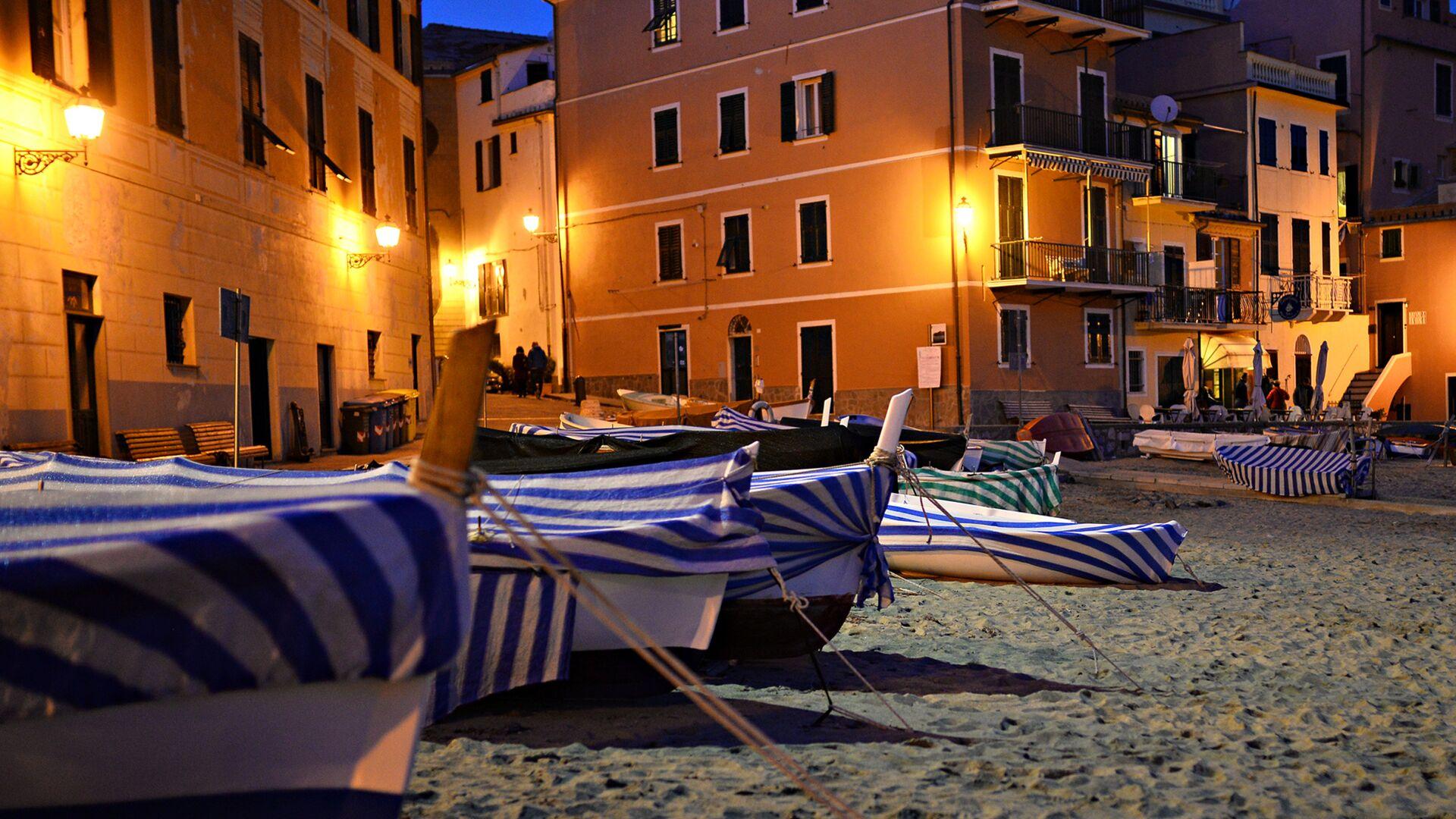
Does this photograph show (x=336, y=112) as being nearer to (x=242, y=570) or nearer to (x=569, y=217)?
(x=569, y=217)

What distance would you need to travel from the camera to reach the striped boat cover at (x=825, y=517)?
7445 mm

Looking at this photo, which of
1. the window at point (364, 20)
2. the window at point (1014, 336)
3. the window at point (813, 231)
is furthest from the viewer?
the window at point (813, 231)

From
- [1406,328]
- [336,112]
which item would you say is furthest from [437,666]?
[1406,328]

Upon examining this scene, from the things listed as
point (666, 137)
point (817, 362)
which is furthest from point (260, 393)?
point (666, 137)

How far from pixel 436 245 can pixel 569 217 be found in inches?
320

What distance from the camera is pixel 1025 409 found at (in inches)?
1249

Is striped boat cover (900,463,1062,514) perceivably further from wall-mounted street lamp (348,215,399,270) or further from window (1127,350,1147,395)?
window (1127,350,1147,395)

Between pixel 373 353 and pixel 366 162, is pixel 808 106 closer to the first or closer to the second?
pixel 366 162

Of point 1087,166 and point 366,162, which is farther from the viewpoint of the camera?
point 1087,166

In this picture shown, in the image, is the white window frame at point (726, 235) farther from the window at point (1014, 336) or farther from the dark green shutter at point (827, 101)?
the window at point (1014, 336)

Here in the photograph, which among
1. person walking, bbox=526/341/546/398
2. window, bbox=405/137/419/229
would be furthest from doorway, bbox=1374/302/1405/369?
→ window, bbox=405/137/419/229

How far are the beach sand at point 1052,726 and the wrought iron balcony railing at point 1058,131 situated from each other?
2235 centimetres

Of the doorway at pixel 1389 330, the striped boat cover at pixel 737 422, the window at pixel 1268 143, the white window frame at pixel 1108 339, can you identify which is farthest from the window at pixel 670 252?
the doorway at pixel 1389 330

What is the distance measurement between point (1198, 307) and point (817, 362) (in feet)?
38.4
